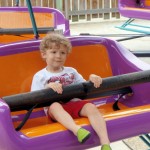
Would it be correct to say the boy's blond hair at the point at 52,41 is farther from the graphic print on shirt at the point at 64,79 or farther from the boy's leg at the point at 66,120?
the boy's leg at the point at 66,120

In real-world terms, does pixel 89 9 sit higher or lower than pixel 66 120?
lower

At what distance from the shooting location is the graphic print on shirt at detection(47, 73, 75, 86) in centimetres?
181

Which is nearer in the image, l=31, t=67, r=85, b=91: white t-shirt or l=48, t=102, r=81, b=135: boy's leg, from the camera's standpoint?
l=48, t=102, r=81, b=135: boy's leg

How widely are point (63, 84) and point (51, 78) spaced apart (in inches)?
2.3

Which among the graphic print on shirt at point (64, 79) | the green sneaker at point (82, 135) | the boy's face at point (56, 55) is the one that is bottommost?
the green sneaker at point (82, 135)

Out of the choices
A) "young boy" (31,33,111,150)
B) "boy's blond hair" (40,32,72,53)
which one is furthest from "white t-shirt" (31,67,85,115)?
"boy's blond hair" (40,32,72,53)

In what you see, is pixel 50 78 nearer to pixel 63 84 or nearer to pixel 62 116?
pixel 63 84

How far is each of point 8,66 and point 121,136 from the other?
640 mm

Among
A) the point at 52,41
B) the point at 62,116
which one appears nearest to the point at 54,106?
the point at 62,116

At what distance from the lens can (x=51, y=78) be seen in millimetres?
1808

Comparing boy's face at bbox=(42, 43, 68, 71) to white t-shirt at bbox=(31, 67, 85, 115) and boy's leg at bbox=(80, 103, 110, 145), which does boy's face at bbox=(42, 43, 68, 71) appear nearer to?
white t-shirt at bbox=(31, 67, 85, 115)

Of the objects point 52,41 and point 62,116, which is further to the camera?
point 52,41

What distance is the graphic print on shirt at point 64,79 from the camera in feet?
5.94

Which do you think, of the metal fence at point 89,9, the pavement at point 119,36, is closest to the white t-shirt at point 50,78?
the pavement at point 119,36
